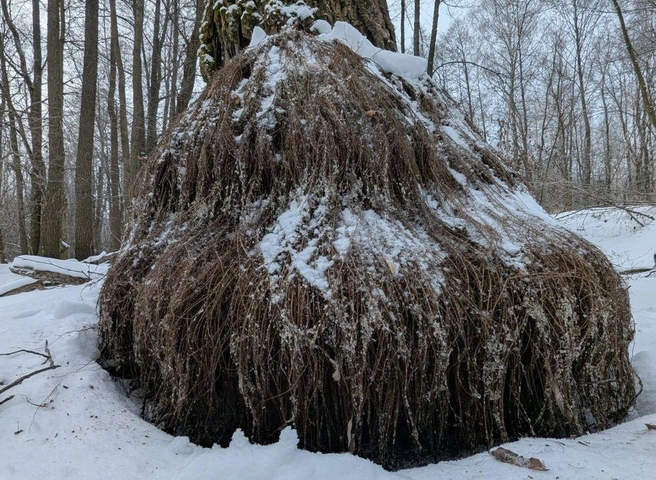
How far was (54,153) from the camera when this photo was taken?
7102 mm

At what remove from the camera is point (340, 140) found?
6.31ft

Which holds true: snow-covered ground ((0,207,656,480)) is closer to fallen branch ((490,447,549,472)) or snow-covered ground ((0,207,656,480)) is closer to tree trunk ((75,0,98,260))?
fallen branch ((490,447,549,472))

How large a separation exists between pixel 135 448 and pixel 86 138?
7030mm

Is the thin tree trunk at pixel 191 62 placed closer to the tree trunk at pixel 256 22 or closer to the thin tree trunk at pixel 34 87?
the tree trunk at pixel 256 22

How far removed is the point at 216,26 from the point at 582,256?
266cm

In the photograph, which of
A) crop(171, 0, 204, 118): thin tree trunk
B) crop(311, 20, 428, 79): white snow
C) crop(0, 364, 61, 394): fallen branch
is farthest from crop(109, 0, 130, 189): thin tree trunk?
crop(0, 364, 61, 394): fallen branch

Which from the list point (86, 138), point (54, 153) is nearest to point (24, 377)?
point (86, 138)

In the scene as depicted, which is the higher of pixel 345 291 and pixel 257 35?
pixel 257 35

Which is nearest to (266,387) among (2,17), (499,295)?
(499,295)

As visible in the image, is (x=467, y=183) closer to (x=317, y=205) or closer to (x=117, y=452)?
(x=317, y=205)

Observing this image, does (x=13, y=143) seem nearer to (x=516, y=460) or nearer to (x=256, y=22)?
(x=256, y=22)

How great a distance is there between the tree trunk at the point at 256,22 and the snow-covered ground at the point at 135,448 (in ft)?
6.71

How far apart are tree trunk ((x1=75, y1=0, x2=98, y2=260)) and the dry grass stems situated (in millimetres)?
5694

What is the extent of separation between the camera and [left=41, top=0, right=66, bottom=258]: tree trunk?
6953 millimetres
